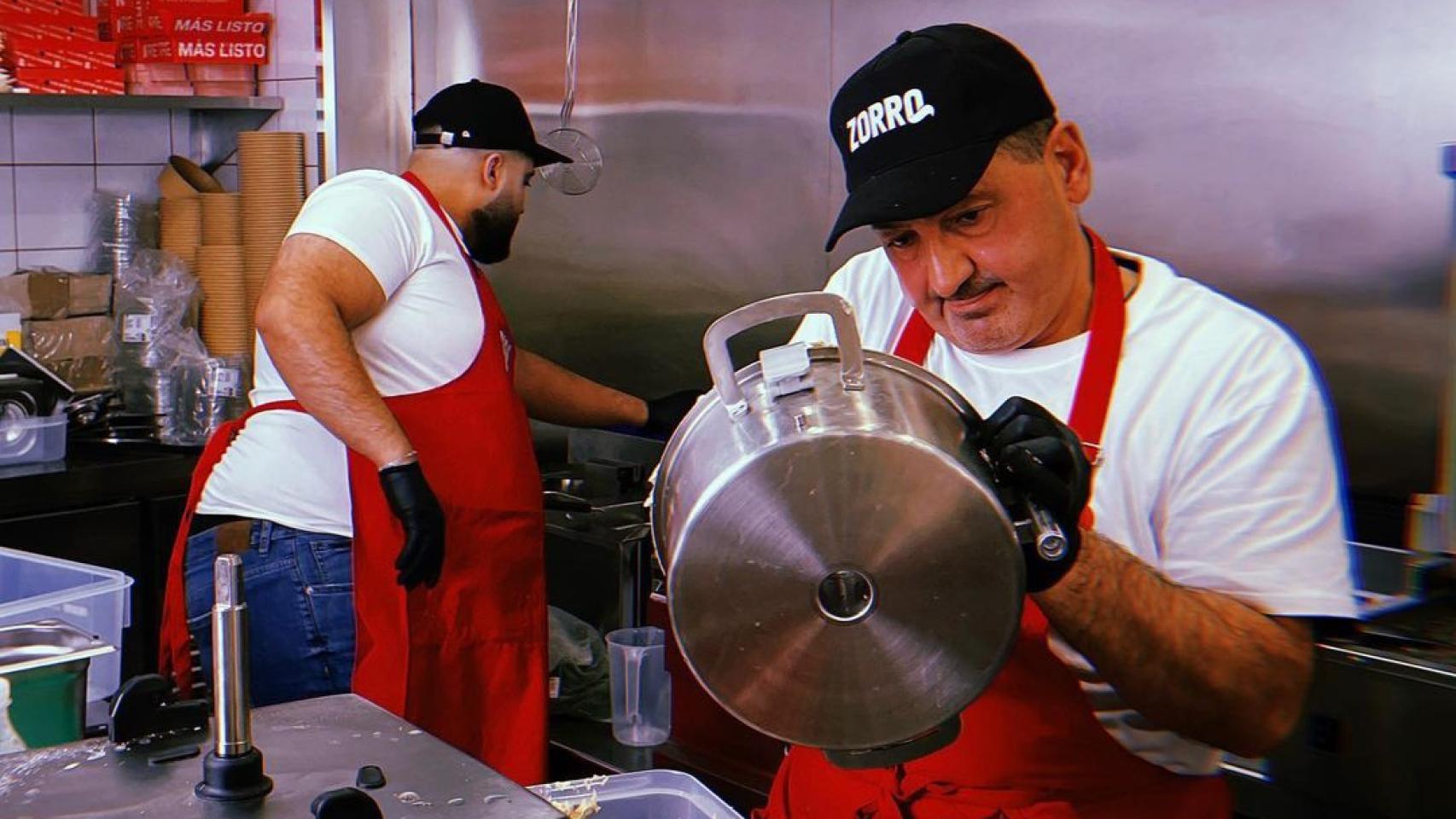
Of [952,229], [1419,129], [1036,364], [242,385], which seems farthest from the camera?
[242,385]

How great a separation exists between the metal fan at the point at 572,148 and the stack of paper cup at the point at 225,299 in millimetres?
1011

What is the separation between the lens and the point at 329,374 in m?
2.34

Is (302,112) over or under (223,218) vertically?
over

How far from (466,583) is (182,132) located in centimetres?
234

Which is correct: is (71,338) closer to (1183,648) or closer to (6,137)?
(6,137)

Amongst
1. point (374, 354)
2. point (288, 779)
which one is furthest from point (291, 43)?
point (288, 779)

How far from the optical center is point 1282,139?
233cm

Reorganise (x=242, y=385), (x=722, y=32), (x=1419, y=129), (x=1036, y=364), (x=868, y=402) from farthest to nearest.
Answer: (x=242, y=385)
(x=722, y=32)
(x=1419, y=129)
(x=1036, y=364)
(x=868, y=402)

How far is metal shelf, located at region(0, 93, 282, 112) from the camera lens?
3.84m

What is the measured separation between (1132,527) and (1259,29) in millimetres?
1235

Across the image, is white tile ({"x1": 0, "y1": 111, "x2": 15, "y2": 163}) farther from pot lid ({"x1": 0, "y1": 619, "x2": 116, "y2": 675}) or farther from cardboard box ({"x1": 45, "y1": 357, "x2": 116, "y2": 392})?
pot lid ({"x1": 0, "y1": 619, "x2": 116, "y2": 675})

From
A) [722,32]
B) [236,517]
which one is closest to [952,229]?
[236,517]

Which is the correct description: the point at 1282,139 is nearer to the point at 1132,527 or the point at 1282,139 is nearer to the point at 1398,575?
the point at 1398,575

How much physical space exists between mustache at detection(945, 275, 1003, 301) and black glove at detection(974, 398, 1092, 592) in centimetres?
30
